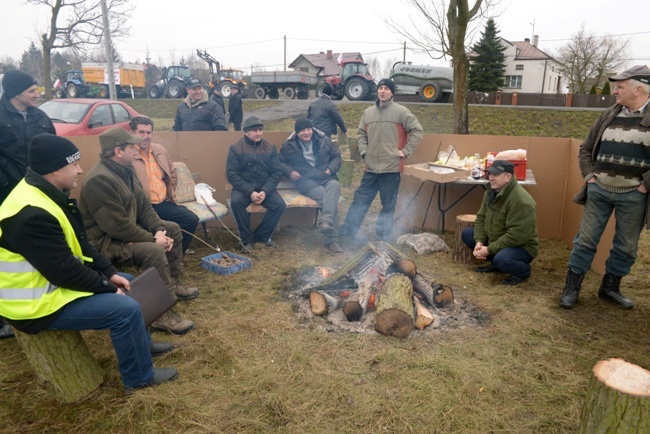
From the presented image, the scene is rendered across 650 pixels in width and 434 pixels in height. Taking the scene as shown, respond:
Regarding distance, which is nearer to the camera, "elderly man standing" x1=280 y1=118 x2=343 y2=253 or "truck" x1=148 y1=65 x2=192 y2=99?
"elderly man standing" x1=280 y1=118 x2=343 y2=253

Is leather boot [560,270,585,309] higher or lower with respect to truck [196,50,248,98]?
lower

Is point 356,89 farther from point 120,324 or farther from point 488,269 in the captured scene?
point 120,324

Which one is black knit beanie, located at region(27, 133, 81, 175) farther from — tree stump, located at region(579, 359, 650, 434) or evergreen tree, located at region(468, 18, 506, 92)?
evergreen tree, located at region(468, 18, 506, 92)

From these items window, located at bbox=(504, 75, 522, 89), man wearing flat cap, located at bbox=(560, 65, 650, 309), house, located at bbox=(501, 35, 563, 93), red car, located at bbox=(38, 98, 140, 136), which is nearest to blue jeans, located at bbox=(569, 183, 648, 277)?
man wearing flat cap, located at bbox=(560, 65, 650, 309)

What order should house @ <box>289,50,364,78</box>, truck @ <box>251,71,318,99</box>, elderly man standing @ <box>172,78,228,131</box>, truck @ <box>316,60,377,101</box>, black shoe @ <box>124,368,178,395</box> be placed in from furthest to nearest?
house @ <box>289,50,364,78</box> < truck @ <box>251,71,318,99</box> < truck @ <box>316,60,377,101</box> < elderly man standing @ <box>172,78,228,131</box> < black shoe @ <box>124,368,178,395</box>

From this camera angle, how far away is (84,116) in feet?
30.0

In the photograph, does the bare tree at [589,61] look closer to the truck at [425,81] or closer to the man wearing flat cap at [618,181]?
the truck at [425,81]

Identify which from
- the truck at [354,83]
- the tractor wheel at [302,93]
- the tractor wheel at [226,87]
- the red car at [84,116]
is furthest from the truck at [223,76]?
the red car at [84,116]

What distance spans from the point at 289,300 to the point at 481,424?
2.01 meters

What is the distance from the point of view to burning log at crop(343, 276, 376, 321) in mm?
3599

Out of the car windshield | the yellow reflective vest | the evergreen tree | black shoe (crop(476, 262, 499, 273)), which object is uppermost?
the evergreen tree

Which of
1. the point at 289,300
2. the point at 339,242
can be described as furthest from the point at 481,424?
the point at 339,242

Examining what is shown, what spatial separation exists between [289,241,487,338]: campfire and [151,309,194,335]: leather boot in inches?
36.2

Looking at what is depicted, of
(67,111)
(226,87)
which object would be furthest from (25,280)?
(226,87)
